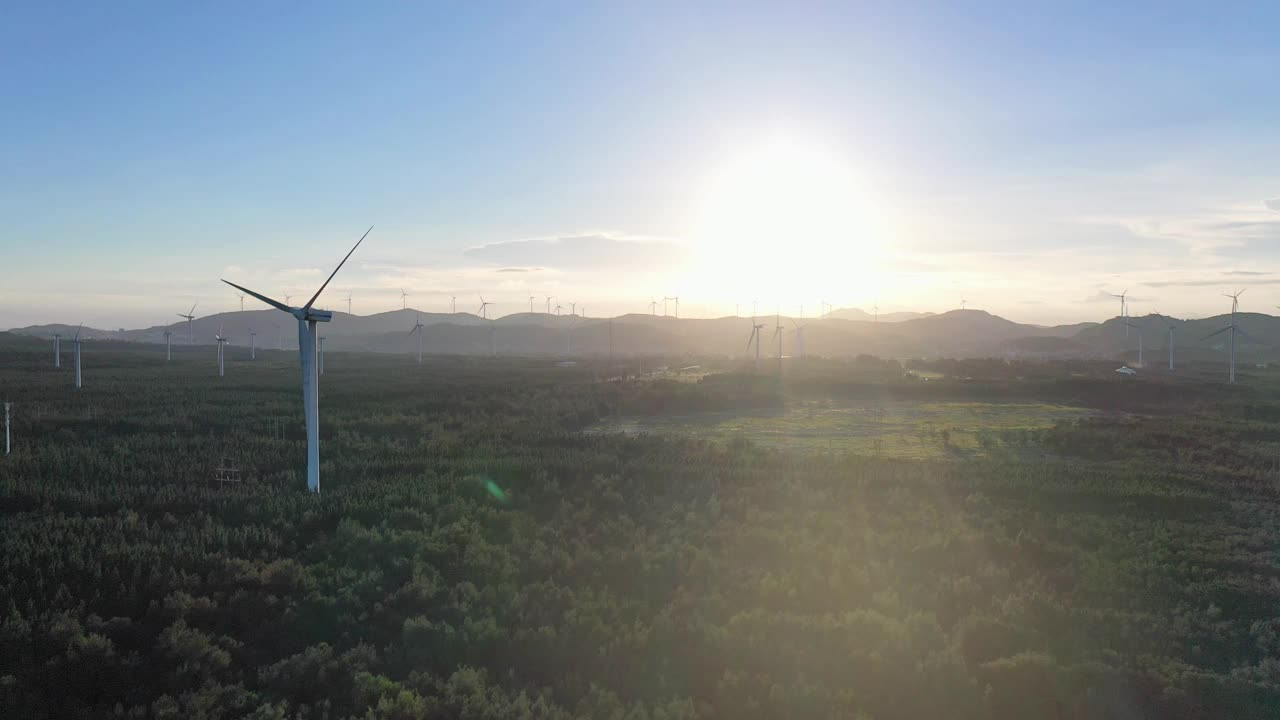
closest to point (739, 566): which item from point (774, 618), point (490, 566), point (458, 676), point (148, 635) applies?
point (774, 618)

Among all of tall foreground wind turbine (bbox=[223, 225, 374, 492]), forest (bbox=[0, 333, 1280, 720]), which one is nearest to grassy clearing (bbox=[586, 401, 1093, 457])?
forest (bbox=[0, 333, 1280, 720])

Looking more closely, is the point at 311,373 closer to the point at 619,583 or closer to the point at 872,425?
the point at 619,583

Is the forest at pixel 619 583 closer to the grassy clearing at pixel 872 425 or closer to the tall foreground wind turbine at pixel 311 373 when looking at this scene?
the tall foreground wind turbine at pixel 311 373

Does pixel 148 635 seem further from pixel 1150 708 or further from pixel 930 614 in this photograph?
pixel 1150 708

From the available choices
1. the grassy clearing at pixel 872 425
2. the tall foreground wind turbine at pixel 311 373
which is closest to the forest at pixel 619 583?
the tall foreground wind turbine at pixel 311 373

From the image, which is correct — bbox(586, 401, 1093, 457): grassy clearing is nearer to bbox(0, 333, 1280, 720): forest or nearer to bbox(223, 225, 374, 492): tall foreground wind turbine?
bbox(0, 333, 1280, 720): forest

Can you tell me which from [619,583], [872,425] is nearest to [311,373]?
[619,583]
